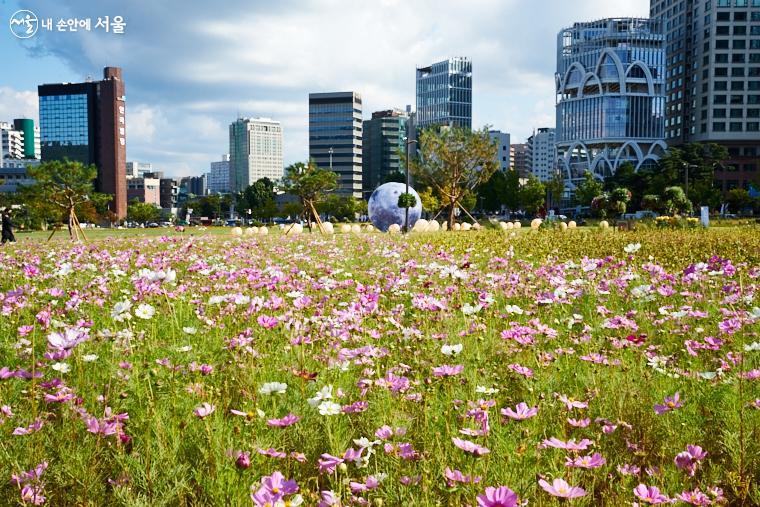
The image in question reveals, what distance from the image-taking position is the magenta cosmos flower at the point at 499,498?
4.85ft

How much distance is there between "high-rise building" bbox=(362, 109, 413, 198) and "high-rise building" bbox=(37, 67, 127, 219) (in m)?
73.2

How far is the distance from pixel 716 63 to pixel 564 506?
4834 inches

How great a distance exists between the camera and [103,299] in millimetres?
5262

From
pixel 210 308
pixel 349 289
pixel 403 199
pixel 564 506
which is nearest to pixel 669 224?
pixel 403 199

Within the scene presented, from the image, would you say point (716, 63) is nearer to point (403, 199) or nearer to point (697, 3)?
point (697, 3)

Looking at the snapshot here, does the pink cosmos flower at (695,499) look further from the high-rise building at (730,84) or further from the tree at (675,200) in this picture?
the high-rise building at (730,84)

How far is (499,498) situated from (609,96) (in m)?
137

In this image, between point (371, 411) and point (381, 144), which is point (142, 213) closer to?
point (381, 144)

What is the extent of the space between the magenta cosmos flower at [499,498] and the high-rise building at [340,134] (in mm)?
167556

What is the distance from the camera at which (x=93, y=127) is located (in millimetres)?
135250

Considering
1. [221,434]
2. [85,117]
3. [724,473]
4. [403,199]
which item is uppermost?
[85,117]

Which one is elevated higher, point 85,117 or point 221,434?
point 85,117

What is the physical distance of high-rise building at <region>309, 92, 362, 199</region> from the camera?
170375mm

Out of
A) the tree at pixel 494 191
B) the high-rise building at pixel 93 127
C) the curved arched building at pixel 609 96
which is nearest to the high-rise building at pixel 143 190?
the high-rise building at pixel 93 127
